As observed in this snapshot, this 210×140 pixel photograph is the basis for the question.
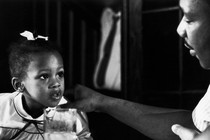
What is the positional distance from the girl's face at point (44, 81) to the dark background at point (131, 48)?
2.49ft

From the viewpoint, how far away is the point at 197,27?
4.26 ft

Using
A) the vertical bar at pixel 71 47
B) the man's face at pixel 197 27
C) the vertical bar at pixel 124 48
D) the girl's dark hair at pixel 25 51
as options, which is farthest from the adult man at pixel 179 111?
the vertical bar at pixel 71 47

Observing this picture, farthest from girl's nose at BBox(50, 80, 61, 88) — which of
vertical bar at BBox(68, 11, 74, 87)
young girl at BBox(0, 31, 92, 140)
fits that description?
vertical bar at BBox(68, 11, 74, 87)

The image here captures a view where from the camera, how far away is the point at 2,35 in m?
2.83

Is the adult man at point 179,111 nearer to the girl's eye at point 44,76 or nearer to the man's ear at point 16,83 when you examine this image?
the girl's eye at point 44,76

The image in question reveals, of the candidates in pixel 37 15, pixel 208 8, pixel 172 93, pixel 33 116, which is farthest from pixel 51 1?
pixel 208 8

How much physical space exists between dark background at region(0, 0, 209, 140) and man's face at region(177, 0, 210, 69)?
115 cm

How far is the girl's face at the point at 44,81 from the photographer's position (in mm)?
1707

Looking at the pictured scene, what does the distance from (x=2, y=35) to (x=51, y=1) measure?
1.42ft

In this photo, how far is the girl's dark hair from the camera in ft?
6.06

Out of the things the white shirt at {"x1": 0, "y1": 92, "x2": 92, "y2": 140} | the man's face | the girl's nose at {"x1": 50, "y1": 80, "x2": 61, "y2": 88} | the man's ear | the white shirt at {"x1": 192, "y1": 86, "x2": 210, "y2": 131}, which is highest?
the man's face

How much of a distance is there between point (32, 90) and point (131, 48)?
0.85 meters

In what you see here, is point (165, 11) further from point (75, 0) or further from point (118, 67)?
point (75, 0)

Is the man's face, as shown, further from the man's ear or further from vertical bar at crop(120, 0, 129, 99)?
vertical bar at crop(120, 0, 129, 99)
